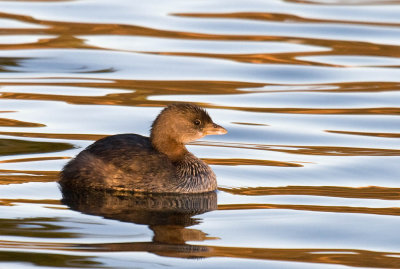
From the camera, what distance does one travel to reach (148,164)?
9.51 metres

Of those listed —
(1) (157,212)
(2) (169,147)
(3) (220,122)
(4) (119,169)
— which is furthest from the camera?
(3) (220,122)

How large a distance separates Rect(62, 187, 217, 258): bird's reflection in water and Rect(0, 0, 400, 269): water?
0.02 m

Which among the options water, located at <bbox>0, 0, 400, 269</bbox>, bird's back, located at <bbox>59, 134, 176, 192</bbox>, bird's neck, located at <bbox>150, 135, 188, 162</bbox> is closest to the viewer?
water, located at <bbox>0, 0, 400, 269</bbox>

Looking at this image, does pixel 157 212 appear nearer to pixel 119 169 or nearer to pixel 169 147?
pixel 119 169

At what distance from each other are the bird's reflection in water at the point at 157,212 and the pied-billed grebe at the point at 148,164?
0.10 metres

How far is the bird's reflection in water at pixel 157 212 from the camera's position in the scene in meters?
7.59

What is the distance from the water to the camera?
7.73 meters

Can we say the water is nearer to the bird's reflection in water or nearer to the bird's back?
the bird's reflection in water

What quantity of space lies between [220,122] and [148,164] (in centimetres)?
312

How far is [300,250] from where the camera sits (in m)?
7.64

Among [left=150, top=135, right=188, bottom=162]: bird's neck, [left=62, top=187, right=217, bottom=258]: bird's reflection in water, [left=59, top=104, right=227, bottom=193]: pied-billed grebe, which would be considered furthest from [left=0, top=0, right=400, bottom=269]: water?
[left=150, top=135, right=188, bottom=162]: bird's neck

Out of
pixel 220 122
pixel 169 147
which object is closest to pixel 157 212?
pixel 169 147

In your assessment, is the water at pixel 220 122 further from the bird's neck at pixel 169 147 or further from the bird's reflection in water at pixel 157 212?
the bird's neck at pixel 169 147

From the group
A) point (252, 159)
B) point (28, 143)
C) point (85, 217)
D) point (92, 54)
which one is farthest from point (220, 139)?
point (92, 54)
